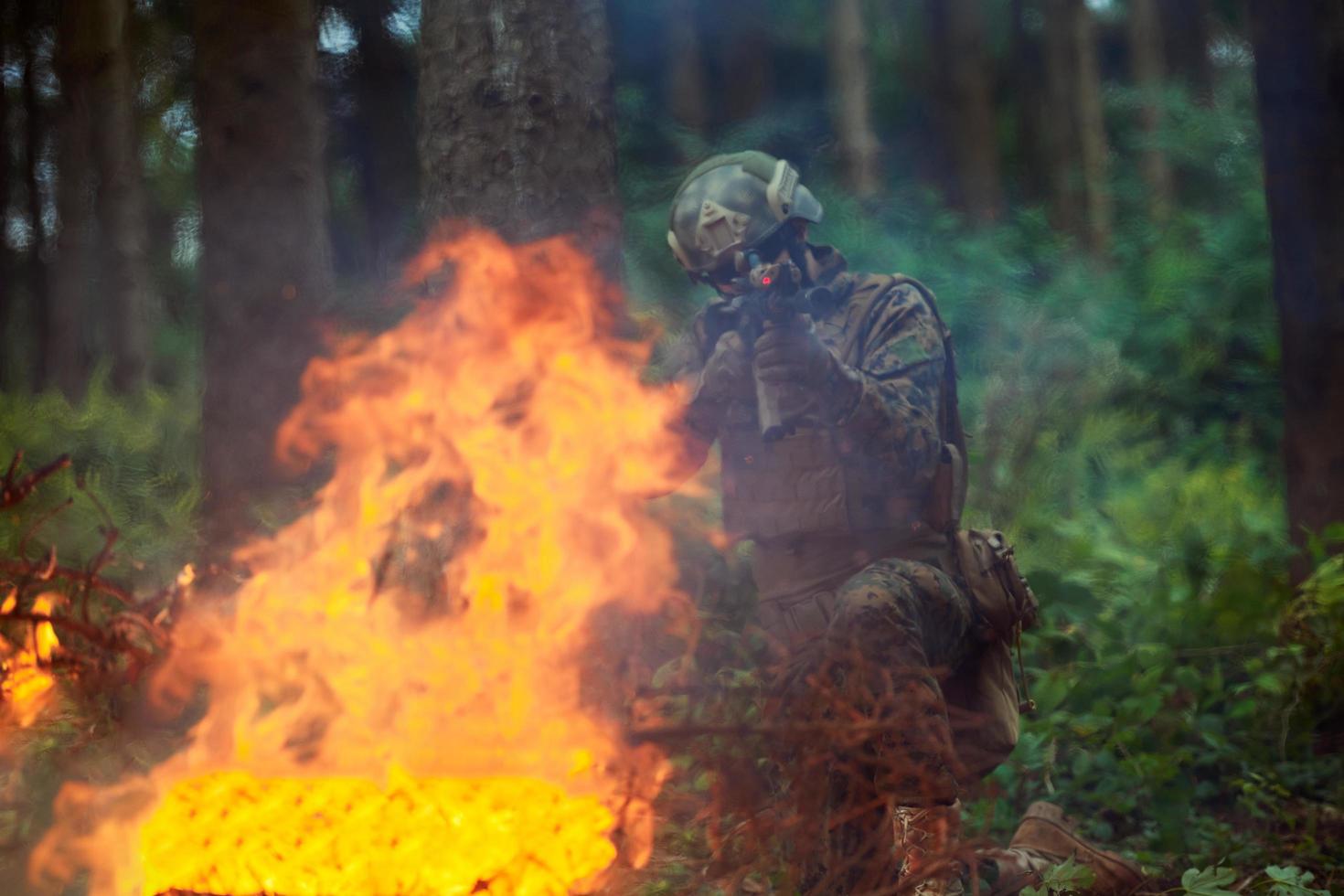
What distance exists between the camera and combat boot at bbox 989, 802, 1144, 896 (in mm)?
4359

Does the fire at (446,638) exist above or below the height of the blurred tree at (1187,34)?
below

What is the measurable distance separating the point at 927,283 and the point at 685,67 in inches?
300

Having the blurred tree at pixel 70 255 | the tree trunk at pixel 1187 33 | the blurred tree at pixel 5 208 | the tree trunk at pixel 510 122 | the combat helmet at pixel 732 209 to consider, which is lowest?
the combat helmet at pixel 732 209

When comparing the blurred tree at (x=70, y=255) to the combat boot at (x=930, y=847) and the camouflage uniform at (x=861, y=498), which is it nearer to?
the camouflage uniform at (x=861, y=498)

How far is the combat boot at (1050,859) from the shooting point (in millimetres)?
4359

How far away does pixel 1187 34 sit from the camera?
23625mm

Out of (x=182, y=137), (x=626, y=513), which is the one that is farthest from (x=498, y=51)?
(x=182, y=137)

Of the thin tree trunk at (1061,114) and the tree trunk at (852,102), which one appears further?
the thin tree trunk at (1061,114)

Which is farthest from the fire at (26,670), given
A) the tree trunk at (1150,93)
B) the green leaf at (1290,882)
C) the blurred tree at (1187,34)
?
the blurred tree at (1187,34)

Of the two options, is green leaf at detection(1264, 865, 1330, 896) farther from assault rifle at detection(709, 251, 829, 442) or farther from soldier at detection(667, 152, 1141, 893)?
assault rifle at detection(709, 251, 829, 442)

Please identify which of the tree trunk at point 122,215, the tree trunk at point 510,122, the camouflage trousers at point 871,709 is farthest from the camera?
the tree trunk at point 122,215

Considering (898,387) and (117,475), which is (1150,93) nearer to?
(117,475)

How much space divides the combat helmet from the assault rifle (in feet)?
0.42

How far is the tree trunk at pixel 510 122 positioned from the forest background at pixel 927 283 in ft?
0.04
